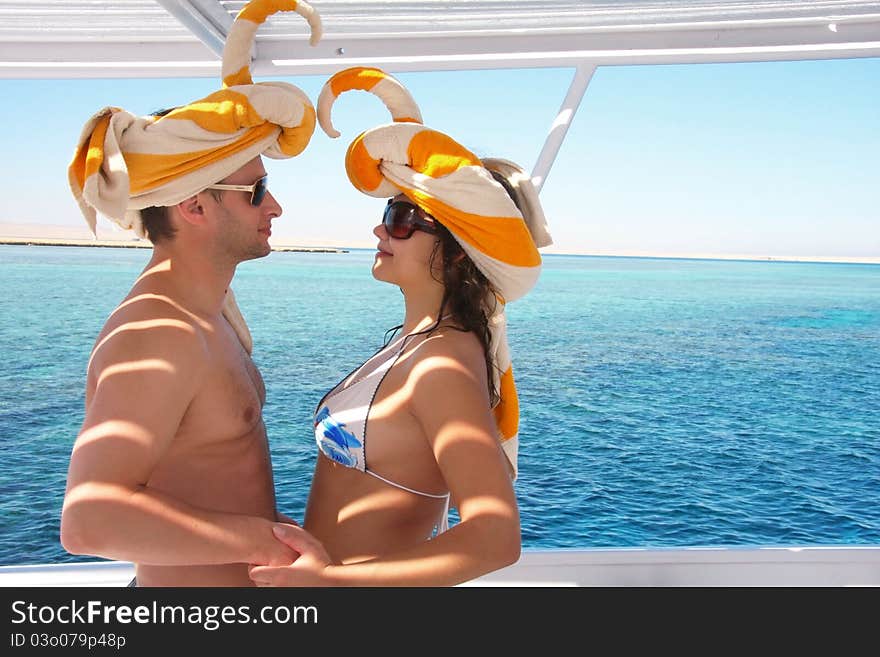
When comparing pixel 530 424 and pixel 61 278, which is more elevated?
pixel 61 278

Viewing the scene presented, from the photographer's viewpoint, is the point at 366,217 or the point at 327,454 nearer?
the point at 327,454

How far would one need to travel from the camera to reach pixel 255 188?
1.73 metres

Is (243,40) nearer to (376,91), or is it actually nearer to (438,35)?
(376,91)

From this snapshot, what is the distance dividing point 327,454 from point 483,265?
1.67ft

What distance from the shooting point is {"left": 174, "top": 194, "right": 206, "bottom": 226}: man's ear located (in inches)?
66.4

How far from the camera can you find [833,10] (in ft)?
9.92

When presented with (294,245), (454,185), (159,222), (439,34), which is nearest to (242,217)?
(159,222)

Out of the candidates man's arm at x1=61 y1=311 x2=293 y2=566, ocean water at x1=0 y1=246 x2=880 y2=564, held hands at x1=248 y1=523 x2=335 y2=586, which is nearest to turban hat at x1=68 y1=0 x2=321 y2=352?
man's arm at x1=61 y1=311 x2=293 y2=566

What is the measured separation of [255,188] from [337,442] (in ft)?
1.88

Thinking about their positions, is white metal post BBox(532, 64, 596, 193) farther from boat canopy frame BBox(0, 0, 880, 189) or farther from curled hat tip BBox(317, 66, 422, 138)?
curled hat tip BBox(317, 66, 422, 138)

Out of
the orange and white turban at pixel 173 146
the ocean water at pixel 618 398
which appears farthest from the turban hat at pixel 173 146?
the ocean water at pixel 618 398

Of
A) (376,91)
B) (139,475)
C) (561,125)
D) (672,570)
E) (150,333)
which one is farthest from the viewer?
(561,125)

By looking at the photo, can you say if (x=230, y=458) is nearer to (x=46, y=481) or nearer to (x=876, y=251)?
(x=46, y=481)
